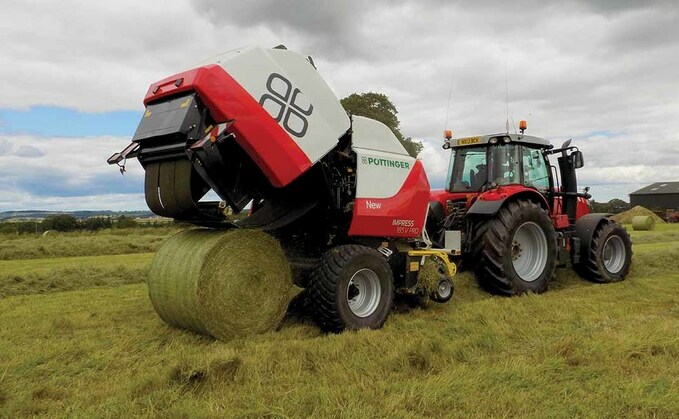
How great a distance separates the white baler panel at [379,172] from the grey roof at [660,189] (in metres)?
55.9

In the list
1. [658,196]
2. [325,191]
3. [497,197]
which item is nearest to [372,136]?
[325,191]

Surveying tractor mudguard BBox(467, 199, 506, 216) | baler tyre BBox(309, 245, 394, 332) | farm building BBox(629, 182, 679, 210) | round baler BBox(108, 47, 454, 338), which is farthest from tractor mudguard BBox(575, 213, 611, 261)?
farm building BBox(629, 182, 679, 210)

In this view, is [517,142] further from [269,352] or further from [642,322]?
[269,352]

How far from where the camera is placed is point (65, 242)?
16.9m

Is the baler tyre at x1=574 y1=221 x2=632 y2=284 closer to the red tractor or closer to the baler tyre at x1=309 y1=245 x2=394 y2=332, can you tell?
the red tractor

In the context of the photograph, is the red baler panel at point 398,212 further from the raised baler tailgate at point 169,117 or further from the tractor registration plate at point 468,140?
the tractor registration plate at point 468,140

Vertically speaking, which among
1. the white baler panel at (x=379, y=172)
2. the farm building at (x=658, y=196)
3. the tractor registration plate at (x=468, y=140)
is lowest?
the white baler panel at (x=379, y=172)

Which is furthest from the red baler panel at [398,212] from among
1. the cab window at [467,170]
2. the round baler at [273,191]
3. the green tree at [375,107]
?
the green tree at [375,107]

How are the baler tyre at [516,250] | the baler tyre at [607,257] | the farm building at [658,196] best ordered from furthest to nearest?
1. the farm building at [658,196]
2. the baler tyre at [607,257]
3. the baler tyre at [516,250]

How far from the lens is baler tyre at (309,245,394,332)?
17.5 feet

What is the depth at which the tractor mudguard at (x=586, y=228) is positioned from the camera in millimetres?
8758

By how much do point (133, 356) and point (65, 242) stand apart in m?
13.9

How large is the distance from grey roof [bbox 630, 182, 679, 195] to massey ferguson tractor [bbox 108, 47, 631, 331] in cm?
5390

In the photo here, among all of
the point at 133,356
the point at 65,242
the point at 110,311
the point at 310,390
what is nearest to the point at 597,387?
the point at 310,390
